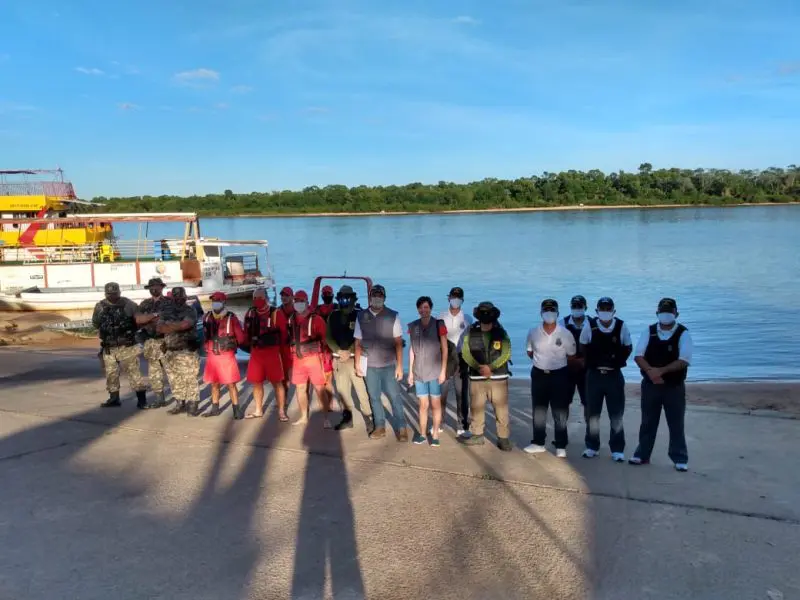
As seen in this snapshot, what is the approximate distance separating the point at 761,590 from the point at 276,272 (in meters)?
42.2

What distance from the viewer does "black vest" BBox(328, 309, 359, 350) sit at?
7.56 metres

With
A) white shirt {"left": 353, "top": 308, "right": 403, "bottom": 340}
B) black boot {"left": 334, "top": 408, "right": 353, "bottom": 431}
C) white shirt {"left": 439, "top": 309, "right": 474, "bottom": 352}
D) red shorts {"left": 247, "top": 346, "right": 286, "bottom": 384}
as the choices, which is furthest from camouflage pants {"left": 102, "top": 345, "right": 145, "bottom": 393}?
white shirt {"left": 439, "top": 309, "right": 474, "bottom": 352}

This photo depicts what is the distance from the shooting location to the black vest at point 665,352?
20.4 ft

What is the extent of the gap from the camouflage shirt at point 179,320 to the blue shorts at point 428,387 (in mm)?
2920

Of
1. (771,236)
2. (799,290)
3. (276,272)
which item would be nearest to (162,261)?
(276,272)

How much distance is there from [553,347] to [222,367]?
394 cm

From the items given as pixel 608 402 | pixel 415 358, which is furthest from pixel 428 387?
pixel 608 402

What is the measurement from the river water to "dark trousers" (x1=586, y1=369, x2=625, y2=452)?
8.14 m

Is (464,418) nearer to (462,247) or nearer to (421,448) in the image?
(421,448)

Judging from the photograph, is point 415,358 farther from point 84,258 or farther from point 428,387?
point 84,258

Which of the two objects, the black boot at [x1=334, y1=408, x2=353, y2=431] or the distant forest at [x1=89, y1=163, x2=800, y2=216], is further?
the distant forest at [x1=89, y1=163, x2=800, y2=216]

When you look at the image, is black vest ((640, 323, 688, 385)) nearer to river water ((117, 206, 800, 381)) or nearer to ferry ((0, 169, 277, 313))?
river water ((117, 206, 800, 381))

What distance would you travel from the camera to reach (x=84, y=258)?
26.3 metres

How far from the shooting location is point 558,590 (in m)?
4.26
